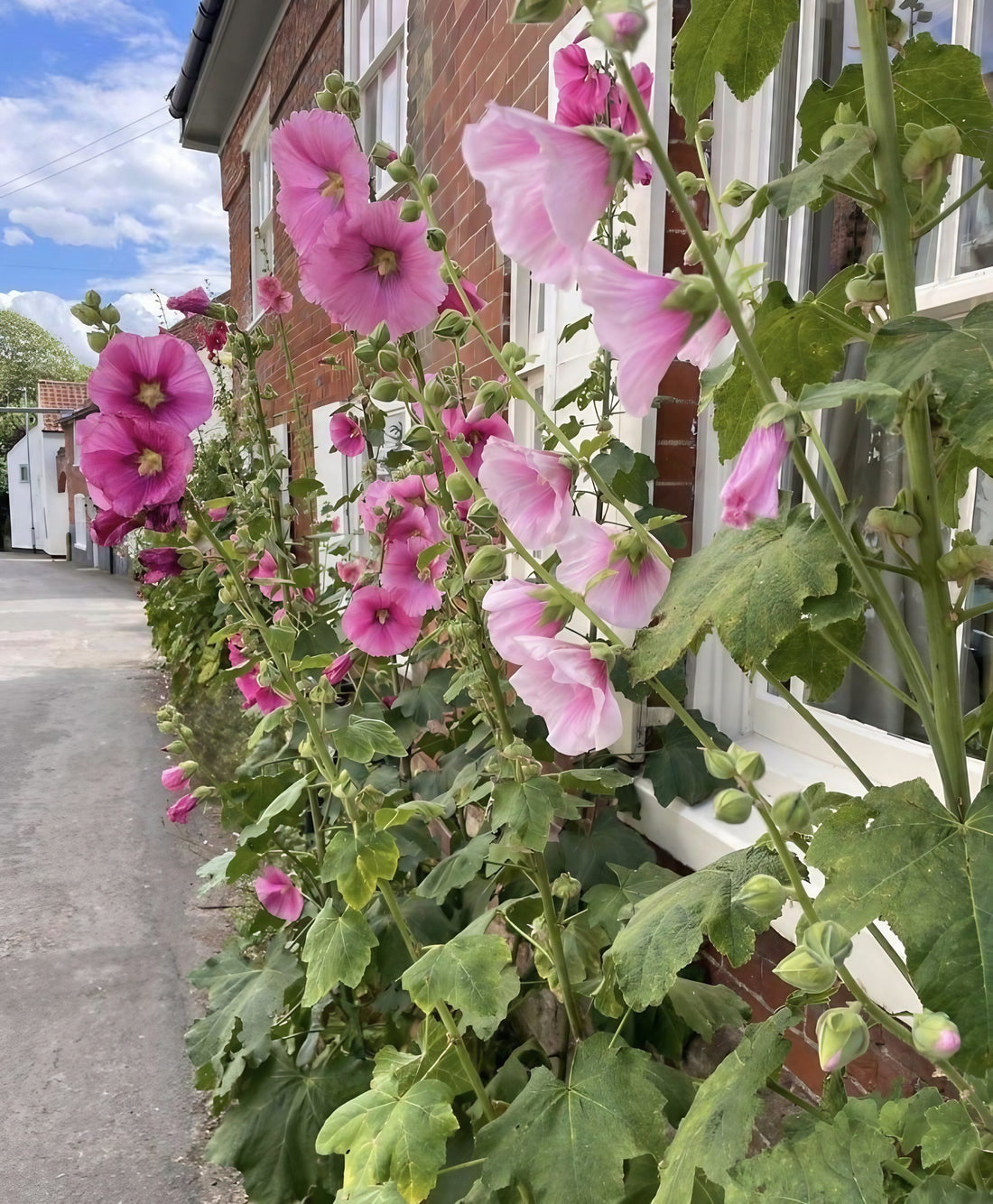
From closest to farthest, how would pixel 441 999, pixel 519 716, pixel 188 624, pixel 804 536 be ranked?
pixel 804 536, pixel 441 999, pixel 519 716, pixel 188 624

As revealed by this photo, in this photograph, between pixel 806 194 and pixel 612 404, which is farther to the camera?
pixel 612 404

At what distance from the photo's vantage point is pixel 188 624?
274 inches

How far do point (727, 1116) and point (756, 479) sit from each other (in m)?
0.53

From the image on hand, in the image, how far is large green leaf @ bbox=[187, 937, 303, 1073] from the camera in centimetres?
200

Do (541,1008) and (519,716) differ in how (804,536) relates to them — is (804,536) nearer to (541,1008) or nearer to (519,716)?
(519,716)

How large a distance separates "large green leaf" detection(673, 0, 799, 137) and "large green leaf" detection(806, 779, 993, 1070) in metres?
0.54

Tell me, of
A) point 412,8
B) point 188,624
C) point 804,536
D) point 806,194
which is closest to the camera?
point 806,194

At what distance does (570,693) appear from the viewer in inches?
36.7

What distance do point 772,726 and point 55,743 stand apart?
6.66 m

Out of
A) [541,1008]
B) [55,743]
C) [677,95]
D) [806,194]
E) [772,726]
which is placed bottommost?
[55,743]

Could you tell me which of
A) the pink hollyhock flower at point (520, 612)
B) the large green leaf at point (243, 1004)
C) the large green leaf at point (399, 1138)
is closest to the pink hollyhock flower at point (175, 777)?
the large green leaf at point (243, 1004)

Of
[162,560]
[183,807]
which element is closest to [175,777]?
[183,807]

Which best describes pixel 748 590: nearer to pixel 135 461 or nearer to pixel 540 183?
pixel 540 183

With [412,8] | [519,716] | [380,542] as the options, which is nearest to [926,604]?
[519,716]
